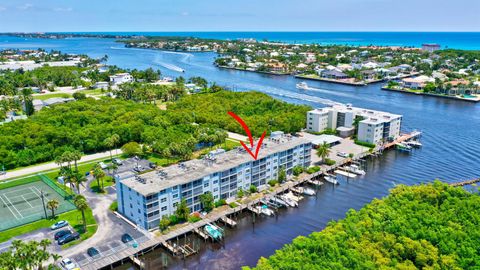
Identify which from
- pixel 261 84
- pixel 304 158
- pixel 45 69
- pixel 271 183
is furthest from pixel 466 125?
pixel 45 69

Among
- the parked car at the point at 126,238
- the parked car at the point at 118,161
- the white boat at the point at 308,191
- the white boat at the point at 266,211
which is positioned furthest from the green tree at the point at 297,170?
the parked car at the point at 118,161

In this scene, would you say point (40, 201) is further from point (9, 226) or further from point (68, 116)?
point (68, 116)

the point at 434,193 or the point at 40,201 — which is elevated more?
the point at 434,193

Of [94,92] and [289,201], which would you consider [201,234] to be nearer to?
[289,201]

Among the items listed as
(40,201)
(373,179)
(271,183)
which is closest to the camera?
(40,201)

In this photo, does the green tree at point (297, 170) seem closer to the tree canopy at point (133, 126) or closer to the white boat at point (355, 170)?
the white boat at point (355, 170)

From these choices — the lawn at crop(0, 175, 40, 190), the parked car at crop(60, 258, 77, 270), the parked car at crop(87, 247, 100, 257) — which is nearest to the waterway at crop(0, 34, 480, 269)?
the parked car at crop(87, 247, 100, 257)
